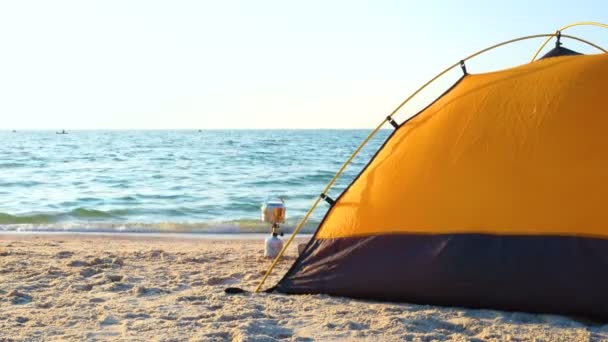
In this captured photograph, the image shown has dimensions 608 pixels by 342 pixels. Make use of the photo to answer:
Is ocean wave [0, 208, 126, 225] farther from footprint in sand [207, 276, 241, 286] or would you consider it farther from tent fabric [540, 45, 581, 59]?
tent fabric [540, 45, 581, 59]

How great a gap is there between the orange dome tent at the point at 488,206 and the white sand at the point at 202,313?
0.52ft

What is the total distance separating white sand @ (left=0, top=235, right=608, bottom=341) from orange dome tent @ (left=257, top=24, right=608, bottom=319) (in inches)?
6.2

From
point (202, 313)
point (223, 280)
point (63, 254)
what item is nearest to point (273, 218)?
point (223, 280)

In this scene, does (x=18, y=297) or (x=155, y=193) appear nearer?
(x=18, y=297)

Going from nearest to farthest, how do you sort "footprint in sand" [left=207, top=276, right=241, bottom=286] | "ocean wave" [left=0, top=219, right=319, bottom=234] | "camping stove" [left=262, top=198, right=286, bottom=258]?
"footprint in sand" [left=207, top=276, right=241, bottom=286] → "camping stove" [left=262, top=198, right=286, bottom=258] → "ocean wave" [left=0, top=219, right=319, bottom=234]

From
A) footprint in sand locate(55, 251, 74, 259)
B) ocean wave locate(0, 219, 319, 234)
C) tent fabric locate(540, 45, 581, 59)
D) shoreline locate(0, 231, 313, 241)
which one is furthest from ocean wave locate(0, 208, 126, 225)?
tent fabric locate(540, 45, 581, 59)

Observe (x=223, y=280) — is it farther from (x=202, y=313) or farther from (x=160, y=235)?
(x=160, y=235)

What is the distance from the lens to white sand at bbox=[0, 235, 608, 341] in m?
3.83

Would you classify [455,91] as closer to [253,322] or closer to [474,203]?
[474,203]

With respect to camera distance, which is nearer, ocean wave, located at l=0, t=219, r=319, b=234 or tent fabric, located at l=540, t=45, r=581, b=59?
Answer: tent fabric, located at l=540, t=45, r=581, b=59

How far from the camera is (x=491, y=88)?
4629mm

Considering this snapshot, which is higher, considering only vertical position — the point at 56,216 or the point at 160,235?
the point at 160,235

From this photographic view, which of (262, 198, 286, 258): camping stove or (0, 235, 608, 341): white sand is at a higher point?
(262, 198, 286, 258): camping stove

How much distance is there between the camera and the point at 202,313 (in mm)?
4277
